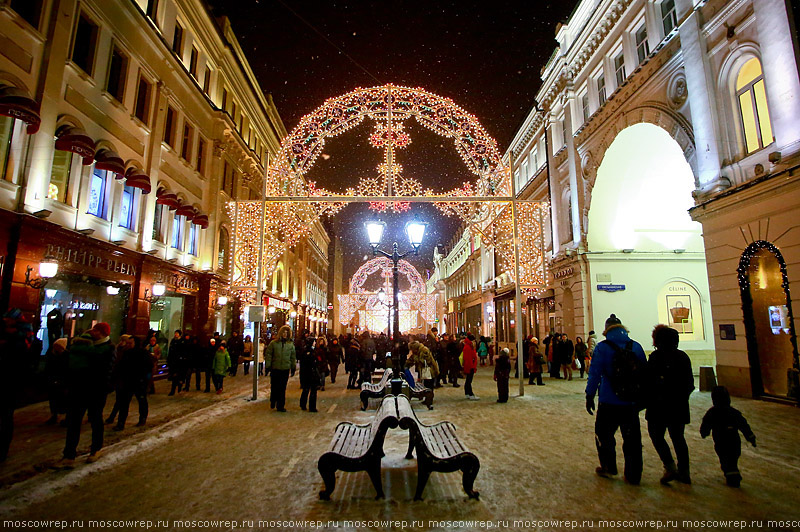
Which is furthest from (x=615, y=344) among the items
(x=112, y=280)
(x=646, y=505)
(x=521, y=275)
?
(x=112, y=280)

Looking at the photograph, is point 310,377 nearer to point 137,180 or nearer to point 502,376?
point 502,376

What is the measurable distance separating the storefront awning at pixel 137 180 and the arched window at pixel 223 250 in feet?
26.5

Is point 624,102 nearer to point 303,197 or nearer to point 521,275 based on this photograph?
point 521,275

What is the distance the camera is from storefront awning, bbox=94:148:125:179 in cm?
1233

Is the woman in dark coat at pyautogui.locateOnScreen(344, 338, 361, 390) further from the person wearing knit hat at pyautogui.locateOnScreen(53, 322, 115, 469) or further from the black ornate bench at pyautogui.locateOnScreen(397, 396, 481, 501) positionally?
the black ornate bench at pyautogui.locateOnScreen(397, 396, 481, 501)

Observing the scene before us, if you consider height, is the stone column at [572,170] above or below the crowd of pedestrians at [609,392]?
above

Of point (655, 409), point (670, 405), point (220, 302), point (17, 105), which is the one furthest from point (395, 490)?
point (220, 302)

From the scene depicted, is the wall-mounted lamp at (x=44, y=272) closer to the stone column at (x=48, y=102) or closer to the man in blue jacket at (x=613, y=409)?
the stone column at (x=48, y=102)

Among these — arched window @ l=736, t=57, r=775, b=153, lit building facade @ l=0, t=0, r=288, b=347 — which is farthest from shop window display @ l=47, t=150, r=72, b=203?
arched window @ l=736, t=57, r=775, b=153

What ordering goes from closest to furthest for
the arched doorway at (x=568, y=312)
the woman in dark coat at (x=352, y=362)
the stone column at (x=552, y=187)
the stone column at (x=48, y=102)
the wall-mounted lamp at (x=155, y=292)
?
the stone column at (x=48, y=102) < the woman in dark coat at (x=352, y=362) < the wall-mounted lamp at (x=155, y=292) < the arched doorway at (x=568, y=312) < the stone column at (x=552, y=187)

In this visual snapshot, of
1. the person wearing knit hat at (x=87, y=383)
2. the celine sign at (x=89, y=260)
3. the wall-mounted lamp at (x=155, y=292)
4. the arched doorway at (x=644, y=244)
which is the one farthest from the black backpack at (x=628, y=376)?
the wall-mounted lamp at (x=155, y=292)

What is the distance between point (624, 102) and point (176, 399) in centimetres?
1821

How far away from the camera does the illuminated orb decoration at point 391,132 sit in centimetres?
1234

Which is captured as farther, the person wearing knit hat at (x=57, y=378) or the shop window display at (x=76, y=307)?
the shop window display at (x=76, y=307)
